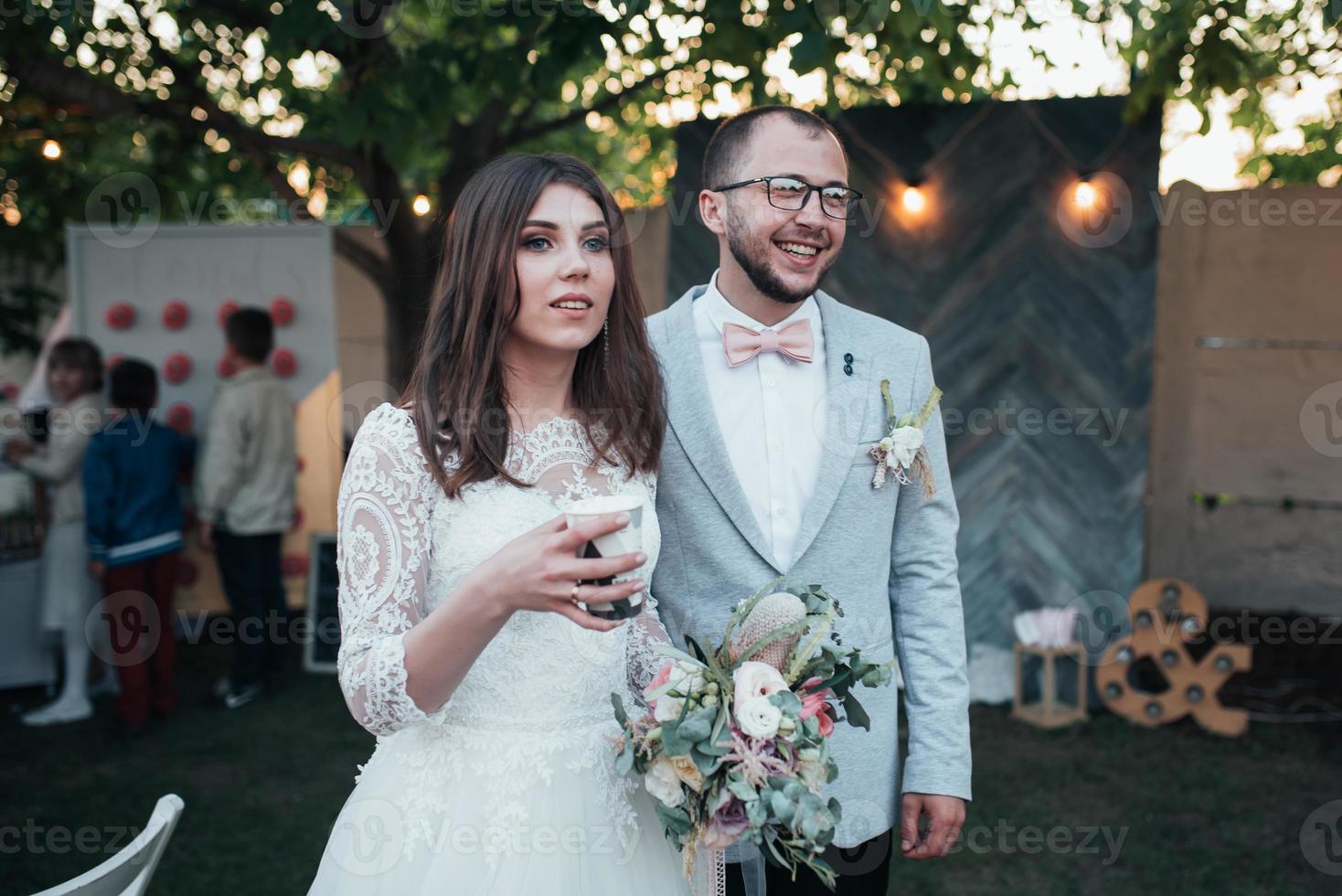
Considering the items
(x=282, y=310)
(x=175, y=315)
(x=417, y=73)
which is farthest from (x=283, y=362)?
(x=417, y=73)

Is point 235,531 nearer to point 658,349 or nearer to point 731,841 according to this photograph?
point 658,349

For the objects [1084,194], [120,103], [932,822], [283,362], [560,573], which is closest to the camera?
[560,573]

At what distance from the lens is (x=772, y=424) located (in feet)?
7.48

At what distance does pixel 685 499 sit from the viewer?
2.17 metres

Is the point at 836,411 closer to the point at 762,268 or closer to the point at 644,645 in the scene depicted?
the point at 762,268

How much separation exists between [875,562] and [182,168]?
704 cm

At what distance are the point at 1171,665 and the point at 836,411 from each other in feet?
13.3

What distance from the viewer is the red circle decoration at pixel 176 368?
6.72m

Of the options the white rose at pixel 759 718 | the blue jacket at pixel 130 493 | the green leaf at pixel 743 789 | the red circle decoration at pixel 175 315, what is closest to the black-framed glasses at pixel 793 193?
the white rose at pixel 759 718

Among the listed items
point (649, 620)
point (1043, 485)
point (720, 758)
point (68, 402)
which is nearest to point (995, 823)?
point (1043, 485)

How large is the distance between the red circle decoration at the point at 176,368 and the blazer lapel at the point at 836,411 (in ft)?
18.2

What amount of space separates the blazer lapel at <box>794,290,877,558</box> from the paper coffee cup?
2.47ft

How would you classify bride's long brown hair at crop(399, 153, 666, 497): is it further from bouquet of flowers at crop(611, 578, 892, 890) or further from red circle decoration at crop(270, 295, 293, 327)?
red circle decoration at crop(270, 295, 293, 327)

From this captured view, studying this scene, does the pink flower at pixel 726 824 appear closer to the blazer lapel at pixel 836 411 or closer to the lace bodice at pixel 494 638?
the lace bodice at pixel 494 638
